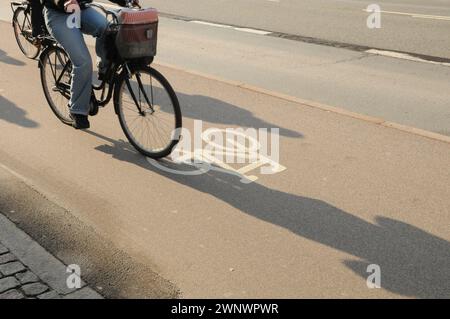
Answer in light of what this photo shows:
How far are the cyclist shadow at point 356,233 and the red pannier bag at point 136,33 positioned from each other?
1139mm

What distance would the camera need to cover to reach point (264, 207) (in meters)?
4.54

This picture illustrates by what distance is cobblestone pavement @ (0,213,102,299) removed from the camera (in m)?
3.43

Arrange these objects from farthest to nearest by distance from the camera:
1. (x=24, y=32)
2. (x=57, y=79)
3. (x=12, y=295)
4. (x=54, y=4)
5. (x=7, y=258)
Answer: (x=24, y=32), (x=57, y=79), (x=54, y=4), (x=7, y=258), (x=12, y=295)

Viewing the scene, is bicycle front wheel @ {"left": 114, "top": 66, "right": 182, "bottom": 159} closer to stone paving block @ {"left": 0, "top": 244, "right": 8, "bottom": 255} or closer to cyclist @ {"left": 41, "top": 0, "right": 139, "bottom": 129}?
cyclist @ {"left": 41, "top": 0, "right": 139, "bottom": 129}

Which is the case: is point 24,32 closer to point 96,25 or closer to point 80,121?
point 80,121

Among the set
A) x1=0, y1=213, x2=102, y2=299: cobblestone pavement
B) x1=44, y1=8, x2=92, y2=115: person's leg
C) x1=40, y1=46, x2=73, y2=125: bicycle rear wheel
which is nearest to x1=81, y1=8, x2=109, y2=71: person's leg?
x1=44, y1=8, x2=92, y2=115: person's leg

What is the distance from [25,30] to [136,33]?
Answer: 16.0 feet

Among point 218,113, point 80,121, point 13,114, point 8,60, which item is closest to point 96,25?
point 80,121

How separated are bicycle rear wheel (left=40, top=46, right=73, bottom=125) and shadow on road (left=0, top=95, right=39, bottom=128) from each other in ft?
1.08

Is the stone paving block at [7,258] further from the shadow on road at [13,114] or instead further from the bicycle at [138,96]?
the shadow on road at [13,114]

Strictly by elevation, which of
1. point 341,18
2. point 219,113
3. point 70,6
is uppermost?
point 70,6

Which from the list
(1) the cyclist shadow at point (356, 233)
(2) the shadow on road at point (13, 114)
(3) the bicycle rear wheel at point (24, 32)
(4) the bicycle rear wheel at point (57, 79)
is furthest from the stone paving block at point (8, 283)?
(3) the bicycle rear wheel at point (24, 32)

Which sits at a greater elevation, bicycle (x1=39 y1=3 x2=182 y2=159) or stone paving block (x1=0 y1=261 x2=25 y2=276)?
bicycle (x1=39 y1=3 x2=182 y2=159)

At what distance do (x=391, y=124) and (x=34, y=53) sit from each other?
6064mm
